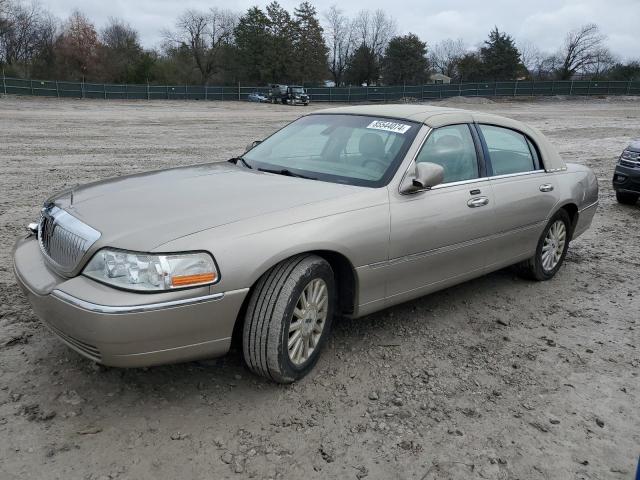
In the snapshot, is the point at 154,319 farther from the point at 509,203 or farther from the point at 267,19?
the point at 267,19

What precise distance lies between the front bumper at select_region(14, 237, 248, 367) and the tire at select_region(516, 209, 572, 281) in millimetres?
3131

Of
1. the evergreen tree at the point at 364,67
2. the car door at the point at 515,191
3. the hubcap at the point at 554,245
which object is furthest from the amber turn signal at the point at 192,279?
the evergreen tree at the point at 364,67

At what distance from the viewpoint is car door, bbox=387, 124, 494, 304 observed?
141 inches

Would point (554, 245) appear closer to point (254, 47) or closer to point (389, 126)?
point (389, 126)

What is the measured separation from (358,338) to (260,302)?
1.16m

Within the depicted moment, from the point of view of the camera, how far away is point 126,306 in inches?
101

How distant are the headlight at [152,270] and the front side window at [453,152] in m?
1.76

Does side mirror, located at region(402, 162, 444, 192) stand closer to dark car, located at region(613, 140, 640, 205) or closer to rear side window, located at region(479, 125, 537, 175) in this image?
rear side window, located at region(479, 125, 537, 175)

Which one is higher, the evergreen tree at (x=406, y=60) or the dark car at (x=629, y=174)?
the evergreen tree at (x=406, y=60)

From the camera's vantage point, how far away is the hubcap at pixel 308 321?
123 inches

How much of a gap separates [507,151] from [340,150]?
5.06 feet

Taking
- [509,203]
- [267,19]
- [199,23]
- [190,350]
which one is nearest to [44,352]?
[190,350]

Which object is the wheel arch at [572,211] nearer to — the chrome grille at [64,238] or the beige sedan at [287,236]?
the beige sedan at [287,236]

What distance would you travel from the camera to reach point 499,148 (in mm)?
4578
